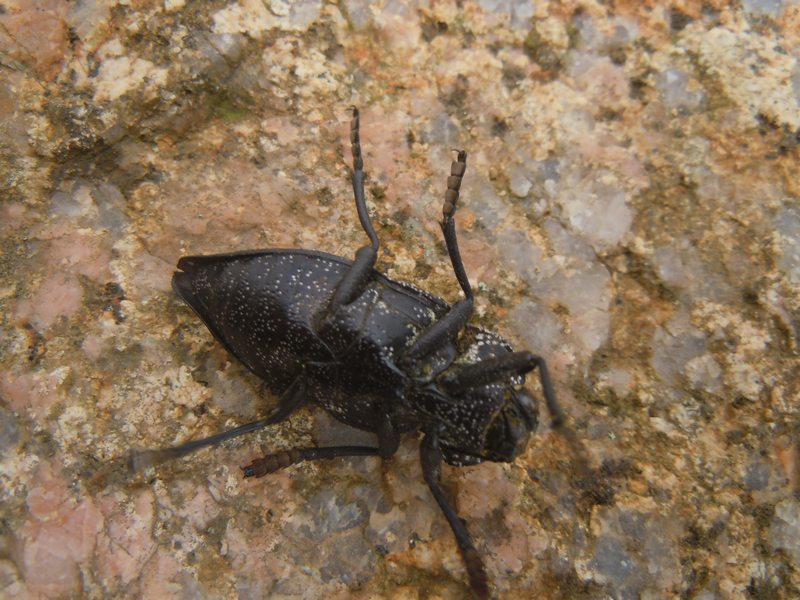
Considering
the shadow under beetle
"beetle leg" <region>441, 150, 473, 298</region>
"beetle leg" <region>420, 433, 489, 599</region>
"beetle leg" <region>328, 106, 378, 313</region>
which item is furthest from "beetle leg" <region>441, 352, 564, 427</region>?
"beetle leg" <region>328, 106, 378, 313</region>

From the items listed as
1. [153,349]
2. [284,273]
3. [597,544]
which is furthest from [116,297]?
[597,544]

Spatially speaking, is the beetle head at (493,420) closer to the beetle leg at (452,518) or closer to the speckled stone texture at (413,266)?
the beetle leg at (452,518)

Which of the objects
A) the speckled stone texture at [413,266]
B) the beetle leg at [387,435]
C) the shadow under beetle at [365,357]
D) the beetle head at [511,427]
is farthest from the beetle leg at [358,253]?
the beetle head at [511,427]

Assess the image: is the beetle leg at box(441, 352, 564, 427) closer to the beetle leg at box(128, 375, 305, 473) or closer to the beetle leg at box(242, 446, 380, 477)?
the beetle leg at box(242, 446, 380, 477)

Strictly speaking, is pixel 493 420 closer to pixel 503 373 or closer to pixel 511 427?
pixel 511 427

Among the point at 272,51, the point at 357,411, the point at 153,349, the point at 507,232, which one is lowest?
the point at 153,349

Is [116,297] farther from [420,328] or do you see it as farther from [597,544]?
[597,544]
